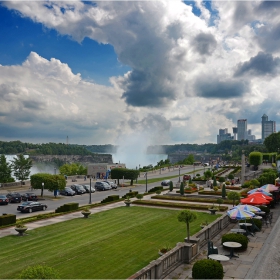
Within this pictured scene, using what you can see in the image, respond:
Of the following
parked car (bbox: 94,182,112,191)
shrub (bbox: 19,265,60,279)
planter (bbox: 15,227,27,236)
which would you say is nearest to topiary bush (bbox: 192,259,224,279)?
shrub (bbox: 19,265,60,279)

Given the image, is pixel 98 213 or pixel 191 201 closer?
pixel 98 213

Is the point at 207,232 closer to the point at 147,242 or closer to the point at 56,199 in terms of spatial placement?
the point at 147,242

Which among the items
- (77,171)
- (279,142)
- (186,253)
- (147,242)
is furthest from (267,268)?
(279,142)

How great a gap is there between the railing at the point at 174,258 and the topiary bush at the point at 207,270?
166cm

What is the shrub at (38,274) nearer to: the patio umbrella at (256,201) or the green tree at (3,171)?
the patio umbrella at (256,201)

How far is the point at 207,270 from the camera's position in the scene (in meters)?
13.6

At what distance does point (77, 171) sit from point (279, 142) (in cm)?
8608

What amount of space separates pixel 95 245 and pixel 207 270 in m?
9.58

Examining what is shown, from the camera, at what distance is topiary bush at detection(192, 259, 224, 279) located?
1355cm

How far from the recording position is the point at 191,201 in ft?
142

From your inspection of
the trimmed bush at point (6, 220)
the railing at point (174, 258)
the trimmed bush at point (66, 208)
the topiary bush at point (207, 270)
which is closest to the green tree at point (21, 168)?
the trimmed bush at point (66, 208)

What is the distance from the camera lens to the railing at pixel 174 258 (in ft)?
44.8

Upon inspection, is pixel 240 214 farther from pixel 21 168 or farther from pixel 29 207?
pixel 21 168

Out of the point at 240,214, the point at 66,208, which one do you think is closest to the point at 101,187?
the point at 66,208
